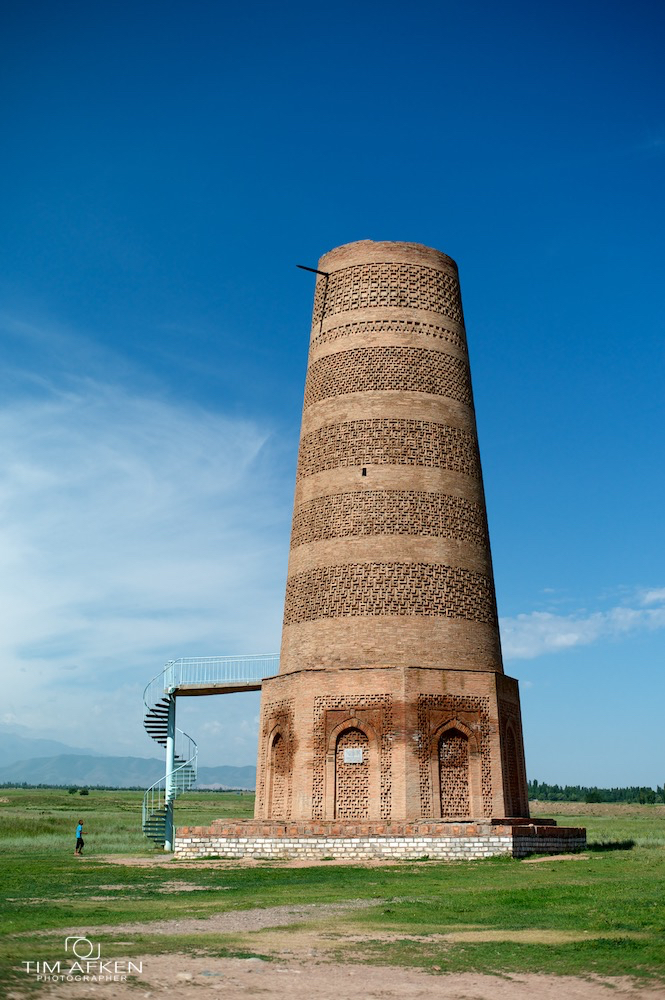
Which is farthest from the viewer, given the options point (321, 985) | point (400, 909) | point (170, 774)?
point (170, 774)

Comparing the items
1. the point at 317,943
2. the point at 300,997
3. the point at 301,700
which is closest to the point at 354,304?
the point at 301,700

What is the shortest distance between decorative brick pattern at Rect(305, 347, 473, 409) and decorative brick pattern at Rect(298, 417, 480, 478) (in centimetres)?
83

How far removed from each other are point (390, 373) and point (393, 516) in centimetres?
344

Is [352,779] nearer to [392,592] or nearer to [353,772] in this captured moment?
[353,772]

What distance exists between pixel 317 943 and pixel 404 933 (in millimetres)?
920

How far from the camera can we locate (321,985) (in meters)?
6.18

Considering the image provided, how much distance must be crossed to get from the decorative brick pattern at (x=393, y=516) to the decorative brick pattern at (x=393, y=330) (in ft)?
12.9

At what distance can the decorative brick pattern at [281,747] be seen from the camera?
64.5ft

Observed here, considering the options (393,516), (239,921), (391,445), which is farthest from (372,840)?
(391,445)

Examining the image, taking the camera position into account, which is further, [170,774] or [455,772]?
[170,774]

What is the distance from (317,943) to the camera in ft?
25.4

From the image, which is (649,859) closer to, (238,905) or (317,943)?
(238,905)

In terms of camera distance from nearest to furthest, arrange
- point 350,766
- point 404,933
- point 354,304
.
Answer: point 404,933 → point 350,766 → point 354,304

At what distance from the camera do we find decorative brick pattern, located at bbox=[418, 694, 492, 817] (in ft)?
60.4
